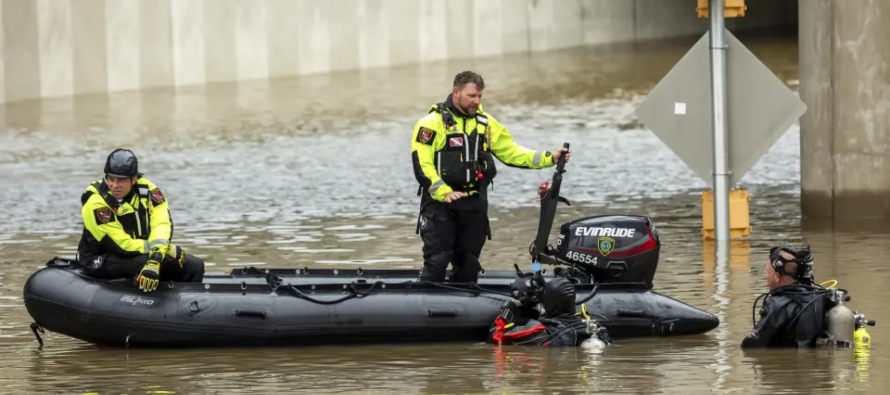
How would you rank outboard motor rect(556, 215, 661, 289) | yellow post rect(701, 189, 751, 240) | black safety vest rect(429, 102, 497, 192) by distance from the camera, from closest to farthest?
outboard motor rect(556, 215, 661, 289) → black safety vest rect(429, 102, 497, 192) → yellow post rect(701, 189, 751, 240)

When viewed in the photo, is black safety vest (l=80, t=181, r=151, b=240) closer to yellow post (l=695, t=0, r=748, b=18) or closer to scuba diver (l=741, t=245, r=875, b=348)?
scuba diver (l=741, t=245, r=875, b=348)

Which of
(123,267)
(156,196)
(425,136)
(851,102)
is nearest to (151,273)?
(123,267)

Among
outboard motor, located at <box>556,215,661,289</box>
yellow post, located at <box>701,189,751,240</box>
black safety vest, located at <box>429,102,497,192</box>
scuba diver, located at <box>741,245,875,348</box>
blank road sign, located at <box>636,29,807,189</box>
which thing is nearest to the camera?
scuba diver, located at <box>741,245,875,348</box>

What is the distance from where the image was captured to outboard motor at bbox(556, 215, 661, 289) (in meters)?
10.6

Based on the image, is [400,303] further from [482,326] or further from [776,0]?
[776,0]

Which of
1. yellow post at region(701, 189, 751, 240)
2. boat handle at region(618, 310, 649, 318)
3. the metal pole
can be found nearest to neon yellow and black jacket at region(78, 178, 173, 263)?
boat handle at region(618, 310, 649, 318)

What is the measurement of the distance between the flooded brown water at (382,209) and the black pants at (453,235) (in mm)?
852

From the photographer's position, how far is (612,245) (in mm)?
10633

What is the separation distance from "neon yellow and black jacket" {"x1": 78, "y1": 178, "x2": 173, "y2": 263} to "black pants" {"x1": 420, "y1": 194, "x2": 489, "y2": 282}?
1601mm

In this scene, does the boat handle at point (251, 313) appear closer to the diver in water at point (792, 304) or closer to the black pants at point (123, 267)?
the black pants at point (123, 267)

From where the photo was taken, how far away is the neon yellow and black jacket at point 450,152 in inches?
422

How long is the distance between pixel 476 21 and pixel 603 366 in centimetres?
3050

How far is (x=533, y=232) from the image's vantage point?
16.7 meters

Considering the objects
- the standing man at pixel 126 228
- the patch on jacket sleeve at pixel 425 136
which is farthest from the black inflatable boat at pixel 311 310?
the patch on jacket sleeve at pixel 425 136
